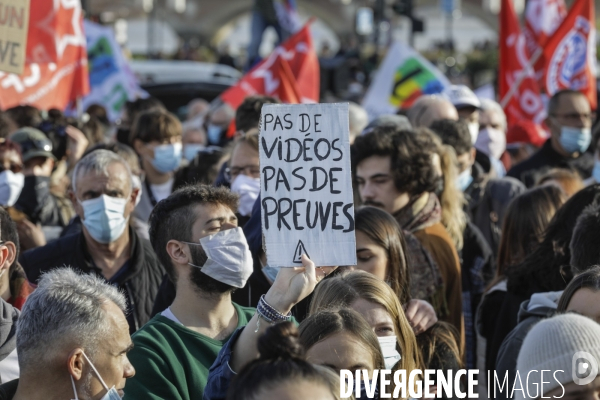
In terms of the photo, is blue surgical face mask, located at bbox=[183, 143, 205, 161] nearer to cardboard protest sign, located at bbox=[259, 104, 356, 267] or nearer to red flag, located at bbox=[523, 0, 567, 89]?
red flag, located at bbox=[523, 0, 567, 89]

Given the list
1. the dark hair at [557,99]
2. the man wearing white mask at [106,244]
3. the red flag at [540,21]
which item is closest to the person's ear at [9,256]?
the man wearing white mask at [106,244]

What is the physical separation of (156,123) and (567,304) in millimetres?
4289

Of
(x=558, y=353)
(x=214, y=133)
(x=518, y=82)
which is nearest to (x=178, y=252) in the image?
(x=558, y=353)

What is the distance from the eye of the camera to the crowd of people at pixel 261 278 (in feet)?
10.6

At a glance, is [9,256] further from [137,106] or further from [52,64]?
[137,106]

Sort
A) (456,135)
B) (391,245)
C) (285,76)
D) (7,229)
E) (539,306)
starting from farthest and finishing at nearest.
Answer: (285,76) → (456,135) → (391,245) → (7,229) → (539,306)

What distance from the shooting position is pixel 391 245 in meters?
4.62

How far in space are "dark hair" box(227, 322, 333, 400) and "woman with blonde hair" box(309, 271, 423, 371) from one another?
106 cm

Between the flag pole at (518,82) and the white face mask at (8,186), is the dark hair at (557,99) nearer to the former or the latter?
the flag pole at (518,82)

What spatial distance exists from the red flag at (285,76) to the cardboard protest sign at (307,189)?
6042mm

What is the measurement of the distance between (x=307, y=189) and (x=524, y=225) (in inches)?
85.2

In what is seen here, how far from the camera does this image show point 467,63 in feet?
93.0

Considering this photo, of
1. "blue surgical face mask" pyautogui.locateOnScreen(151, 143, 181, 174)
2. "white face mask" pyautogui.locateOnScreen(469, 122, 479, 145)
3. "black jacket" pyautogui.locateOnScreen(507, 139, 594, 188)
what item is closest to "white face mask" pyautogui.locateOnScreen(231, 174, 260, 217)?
"blue surgical face mask" pyautogui.locateOnScreen(151, 143, 181, 174)

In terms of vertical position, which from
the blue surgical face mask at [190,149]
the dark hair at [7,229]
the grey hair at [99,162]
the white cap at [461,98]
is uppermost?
the white cap at [461,98]
